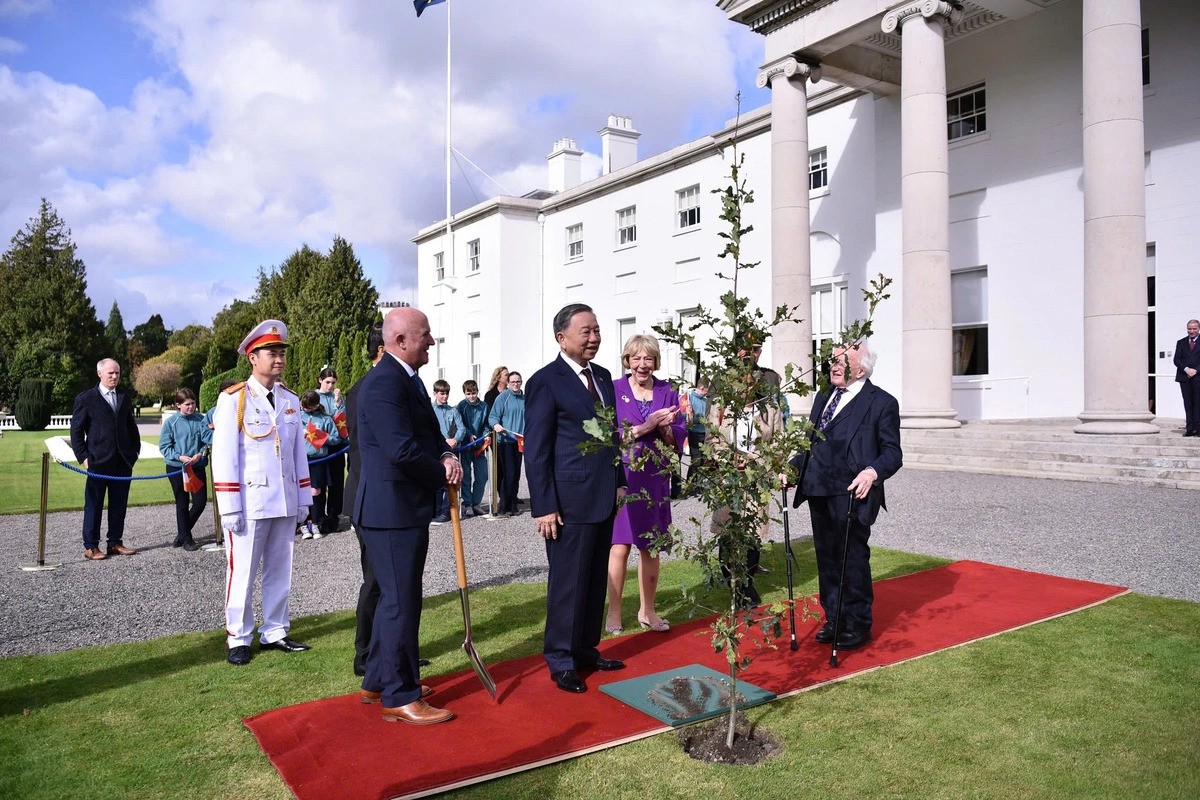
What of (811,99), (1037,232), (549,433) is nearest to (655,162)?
(811,99)

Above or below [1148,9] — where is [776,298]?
below

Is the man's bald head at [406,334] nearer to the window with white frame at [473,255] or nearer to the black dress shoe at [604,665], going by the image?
the black dress shoe at [604,665]

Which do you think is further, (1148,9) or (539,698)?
(1148,9)

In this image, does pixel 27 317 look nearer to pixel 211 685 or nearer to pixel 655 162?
pixel 655 162

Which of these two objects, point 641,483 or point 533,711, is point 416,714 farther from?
point 641,483

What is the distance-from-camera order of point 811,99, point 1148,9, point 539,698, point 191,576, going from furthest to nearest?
point 811,99 < point 1148,9 < point 191,576 < point 539,698

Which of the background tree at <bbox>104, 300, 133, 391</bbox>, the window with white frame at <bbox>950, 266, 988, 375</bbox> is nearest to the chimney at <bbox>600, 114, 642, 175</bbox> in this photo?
the window with white frame at <bbox>950, 266, 988, 375</bbox>

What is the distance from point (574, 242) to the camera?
31.4m

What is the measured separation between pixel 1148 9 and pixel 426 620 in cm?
1748

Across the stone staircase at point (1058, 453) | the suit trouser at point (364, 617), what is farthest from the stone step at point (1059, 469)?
the suit trouser at point (364, 617)

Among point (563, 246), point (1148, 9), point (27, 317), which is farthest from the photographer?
point (27, 317)

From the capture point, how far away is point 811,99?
847 inches

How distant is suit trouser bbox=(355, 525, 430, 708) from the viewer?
421 centimetres

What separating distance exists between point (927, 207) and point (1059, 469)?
217 inches
